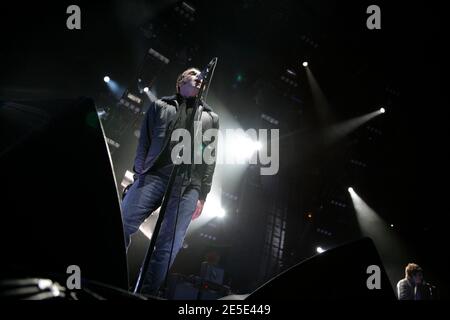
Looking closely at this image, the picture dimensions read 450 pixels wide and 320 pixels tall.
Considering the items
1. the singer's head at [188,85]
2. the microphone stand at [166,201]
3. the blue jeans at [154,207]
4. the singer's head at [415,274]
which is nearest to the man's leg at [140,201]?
the blue jeans at [154,207]

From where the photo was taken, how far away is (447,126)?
973 cm

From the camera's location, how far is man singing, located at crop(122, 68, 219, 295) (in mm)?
2141

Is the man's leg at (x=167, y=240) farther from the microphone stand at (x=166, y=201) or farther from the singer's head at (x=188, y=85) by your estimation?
the singer's head at (x=188, y=85)

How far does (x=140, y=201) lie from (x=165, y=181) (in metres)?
0.26

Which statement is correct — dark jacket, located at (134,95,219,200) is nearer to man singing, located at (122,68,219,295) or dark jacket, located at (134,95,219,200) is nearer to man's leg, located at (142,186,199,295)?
man singing, located at (122,68,219,295)

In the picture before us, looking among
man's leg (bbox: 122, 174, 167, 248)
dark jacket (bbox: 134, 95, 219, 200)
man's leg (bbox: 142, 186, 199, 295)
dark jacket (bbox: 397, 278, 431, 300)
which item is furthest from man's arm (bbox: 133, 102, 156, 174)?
dark jacket (bbox: 397, 278, 431, 300)

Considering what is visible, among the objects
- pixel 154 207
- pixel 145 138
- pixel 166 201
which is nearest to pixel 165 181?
pixel 154 207

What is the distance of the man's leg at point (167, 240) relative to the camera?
2055 mm

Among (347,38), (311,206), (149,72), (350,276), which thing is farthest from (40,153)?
(311,206)

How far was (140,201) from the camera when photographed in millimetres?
2340

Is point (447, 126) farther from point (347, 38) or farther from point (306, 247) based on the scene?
point (306, 247)

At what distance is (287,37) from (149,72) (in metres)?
4.04

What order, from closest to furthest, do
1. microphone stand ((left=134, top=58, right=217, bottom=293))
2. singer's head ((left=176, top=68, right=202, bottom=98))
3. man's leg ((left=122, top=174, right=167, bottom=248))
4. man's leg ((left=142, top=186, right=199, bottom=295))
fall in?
1. microphone stand ((left=134, top=58, right=217, bottom=293))
2. man's leg ((left=142, top=186, right=199, bottom=295))
3. man's leg ((left=122, top=174, right=167, bottom=248))
4. singer's head ((left=176, top=68, right=202, bottom=98))
